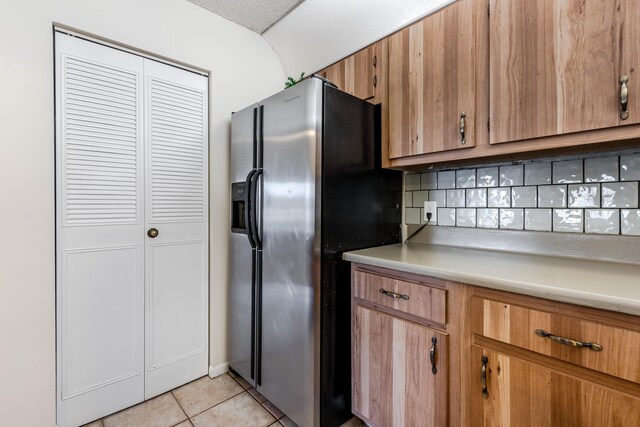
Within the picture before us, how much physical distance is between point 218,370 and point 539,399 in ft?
6.02

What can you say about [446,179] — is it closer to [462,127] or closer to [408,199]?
[408,199]

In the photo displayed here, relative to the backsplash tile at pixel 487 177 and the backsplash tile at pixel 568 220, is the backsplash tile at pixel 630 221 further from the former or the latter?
the backsplash tile at pixel 487 177

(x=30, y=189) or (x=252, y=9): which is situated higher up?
(x=252, y=9)

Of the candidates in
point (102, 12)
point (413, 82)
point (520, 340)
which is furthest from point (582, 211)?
point (102, 12)

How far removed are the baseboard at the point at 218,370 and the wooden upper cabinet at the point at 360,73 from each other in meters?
2.01

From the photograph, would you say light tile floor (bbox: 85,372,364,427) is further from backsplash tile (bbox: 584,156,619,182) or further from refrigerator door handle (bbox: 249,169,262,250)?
backsplash tile (bbox: 584,156,619,182)

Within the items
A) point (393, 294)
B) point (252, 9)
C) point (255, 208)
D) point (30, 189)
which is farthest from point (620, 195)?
point (30, 189)

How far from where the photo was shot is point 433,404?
1.18 meters

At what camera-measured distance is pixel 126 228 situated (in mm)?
1687

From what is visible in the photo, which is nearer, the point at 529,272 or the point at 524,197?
the point at 529,272

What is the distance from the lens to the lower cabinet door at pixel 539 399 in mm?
818

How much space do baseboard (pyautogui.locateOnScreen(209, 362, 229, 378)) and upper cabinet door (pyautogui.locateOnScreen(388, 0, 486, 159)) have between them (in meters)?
1.79

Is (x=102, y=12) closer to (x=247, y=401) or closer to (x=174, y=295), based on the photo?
(x=174, y=295)

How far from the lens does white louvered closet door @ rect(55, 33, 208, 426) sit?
1.52 metres
